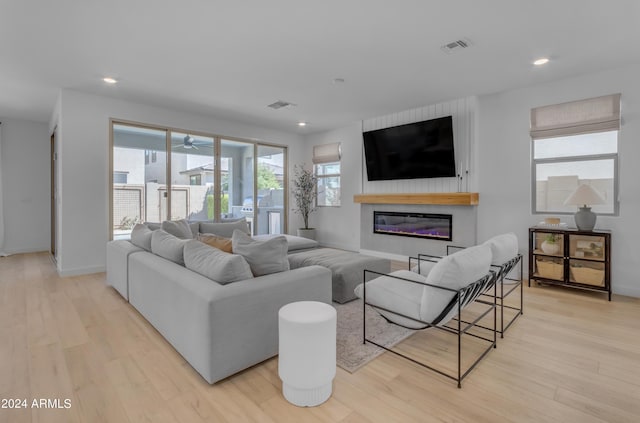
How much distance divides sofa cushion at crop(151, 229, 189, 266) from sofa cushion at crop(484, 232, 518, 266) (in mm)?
2574

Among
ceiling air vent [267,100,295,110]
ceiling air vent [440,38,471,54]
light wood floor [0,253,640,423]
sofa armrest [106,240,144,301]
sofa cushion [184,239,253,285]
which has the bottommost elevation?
light wood floor [0,253,640,423]

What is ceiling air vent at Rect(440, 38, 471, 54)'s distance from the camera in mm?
3087

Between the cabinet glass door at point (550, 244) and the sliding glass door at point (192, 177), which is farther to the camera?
the sliding glass door at point (192, 177)

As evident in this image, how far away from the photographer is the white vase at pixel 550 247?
12.8 feet

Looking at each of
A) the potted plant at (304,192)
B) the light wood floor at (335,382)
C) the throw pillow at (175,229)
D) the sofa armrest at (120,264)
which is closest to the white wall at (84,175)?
the sofa armrest at (120,264)

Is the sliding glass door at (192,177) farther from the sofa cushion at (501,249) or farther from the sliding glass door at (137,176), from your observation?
the sofa cushion at (501,249)

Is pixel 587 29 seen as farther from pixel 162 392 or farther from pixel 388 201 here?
pixel 162 392

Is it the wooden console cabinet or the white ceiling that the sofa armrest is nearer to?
the white ceiling

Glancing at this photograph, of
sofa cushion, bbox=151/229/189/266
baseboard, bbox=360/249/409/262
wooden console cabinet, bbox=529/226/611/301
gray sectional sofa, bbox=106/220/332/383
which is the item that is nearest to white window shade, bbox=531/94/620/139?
wooden console cabinet, bbox=529/226/611/301

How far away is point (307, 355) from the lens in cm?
173

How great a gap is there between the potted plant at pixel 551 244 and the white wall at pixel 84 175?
20.2 ft

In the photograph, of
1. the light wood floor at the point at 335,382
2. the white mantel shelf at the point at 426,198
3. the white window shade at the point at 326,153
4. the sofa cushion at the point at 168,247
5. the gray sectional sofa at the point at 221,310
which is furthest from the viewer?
the white window shade at the point at 326,153

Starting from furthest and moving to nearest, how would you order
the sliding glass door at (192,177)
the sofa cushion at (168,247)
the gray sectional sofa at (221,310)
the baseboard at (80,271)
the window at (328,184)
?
the window at (328,184) < the sliding glass door at (192,177) < the baseboard at (80,271) < the sofa cushion at (168,247) < the gray sectional sofa at (221,310)

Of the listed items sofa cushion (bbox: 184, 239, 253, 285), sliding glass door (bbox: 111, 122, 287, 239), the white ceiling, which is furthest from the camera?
sliding glass door (bbox: 111, 122, 287, 239)
